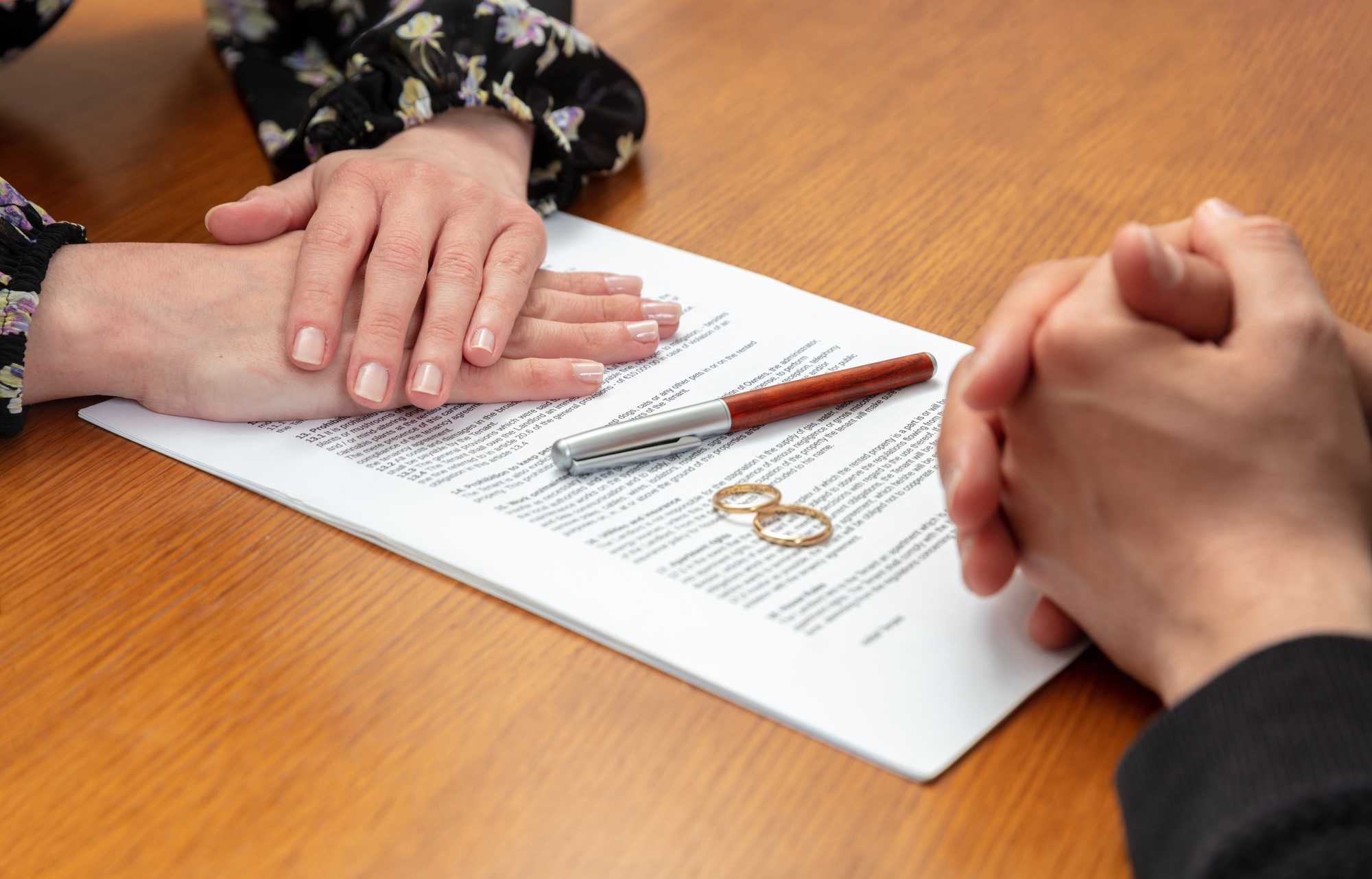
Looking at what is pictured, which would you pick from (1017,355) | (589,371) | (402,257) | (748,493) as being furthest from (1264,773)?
(402,257)

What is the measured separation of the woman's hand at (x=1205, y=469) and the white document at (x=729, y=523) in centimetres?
6

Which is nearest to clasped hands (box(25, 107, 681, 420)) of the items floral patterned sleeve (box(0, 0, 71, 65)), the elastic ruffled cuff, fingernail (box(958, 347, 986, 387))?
the elastic ruffled cuff

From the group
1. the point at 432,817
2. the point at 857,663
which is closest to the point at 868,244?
the point at 857,663

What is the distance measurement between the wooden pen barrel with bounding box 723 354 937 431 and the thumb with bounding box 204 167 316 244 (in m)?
0.34

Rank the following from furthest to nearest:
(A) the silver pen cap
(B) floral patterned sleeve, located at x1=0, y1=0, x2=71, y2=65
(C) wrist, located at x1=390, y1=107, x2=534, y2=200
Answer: (B) floral patterned sleeve, located at x1=0, y1=0, x2=71, y2=65 < (C) wrist, located at x1=390, y1=107, x2=534, y2=200 < (A) the silver pen cap

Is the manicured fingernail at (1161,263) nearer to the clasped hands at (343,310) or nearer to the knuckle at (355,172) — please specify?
the clasped hands at (343,310)

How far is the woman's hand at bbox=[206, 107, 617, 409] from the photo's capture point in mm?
676

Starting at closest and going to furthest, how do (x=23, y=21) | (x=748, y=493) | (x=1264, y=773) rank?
1. (x=1264, y=773)
2. (x=748, y=493)
3. (x=23, y=21)

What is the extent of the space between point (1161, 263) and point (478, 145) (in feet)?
1.86

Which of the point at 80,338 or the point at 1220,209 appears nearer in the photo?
the point at 1220,209

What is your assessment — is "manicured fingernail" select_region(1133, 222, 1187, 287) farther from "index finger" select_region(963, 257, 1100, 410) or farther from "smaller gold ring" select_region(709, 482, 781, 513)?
"smaller gold ring" select_region(709, 482, 781, 513)

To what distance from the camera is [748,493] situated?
0.60m

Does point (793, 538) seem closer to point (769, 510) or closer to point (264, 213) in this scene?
point (769, 510)

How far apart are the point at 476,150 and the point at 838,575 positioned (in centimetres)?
49
